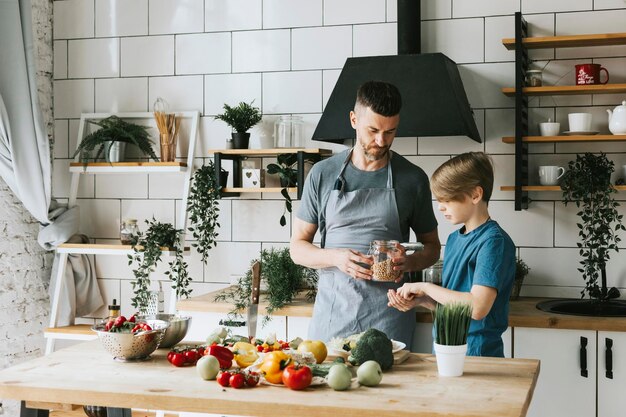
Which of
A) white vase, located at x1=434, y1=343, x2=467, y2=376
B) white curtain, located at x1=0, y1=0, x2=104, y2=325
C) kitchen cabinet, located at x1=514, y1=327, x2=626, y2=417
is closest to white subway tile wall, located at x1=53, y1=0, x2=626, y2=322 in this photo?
white curtain, located at x1=0, y1=0, x2=104, y2=325

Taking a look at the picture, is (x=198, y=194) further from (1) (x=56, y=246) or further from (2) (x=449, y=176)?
(2) (x=449, y=176)

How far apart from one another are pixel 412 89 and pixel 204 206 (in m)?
1.32

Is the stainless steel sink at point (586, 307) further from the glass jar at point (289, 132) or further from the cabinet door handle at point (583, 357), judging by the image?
the glass jar at point (289, 132)

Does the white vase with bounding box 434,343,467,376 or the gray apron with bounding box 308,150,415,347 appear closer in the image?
the white vase with bounding box 434,343,467,376

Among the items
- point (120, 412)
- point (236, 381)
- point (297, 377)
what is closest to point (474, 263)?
point (297, 377)

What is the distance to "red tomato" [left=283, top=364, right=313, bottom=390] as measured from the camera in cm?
201

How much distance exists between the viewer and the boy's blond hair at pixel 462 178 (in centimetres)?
252

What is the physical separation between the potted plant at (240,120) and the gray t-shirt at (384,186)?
1239 mm

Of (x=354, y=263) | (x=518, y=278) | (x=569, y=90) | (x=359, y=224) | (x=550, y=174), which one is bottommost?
(x=518, y=278)

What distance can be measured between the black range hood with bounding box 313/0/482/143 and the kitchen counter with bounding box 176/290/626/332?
82 centimetres

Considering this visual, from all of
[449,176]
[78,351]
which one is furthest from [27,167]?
[449,176]

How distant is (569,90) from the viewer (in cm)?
371

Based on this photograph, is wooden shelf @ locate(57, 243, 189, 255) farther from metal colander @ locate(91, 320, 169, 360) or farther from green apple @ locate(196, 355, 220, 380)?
green apple @ locate(196, 355, 220, 380)

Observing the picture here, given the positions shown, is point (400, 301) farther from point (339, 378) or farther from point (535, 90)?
A: point (535, 90)
